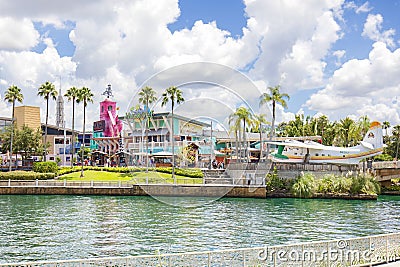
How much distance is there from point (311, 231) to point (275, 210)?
10917mm

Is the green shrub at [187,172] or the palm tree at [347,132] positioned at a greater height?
the palm tree at [347,132]

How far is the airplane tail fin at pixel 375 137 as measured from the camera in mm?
58188

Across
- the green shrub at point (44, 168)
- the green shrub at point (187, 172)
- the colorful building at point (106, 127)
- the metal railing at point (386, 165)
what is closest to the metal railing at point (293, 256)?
the green shrub at point (187, 172)

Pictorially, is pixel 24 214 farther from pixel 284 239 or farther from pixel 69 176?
pixel 69 176

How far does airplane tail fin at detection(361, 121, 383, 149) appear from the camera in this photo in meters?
58.2

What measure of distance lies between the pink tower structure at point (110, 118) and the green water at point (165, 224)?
60938 millimetres

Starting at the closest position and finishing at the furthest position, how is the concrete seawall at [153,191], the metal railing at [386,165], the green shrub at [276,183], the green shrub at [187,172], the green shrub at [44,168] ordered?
the concrete seawall at [153,191], the green shrub at [276,183], the metal railing at [386,165], the green shrub at [187,172], the green shrub at [44,168]

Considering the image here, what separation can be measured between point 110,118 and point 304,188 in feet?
230

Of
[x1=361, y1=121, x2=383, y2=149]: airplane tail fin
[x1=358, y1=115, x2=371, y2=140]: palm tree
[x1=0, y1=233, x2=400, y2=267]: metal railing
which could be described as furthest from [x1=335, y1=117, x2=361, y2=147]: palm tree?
[x1=0, y1=233, x2=400, y2=267]: metal railing

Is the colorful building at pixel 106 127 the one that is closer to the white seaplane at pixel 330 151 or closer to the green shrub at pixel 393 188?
the white seaplane at pixel 330 151

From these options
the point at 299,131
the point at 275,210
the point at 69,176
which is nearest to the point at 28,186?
the point at 69,176

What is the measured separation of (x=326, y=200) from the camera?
47031 mm

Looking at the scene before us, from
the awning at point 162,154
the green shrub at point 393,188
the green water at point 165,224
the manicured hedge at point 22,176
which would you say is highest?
the awning at point 162,154

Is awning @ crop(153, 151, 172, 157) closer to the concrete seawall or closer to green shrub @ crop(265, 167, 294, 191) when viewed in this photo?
the concrete seawall
